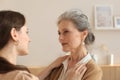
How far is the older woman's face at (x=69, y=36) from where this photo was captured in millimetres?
1970

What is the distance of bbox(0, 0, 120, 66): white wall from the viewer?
3064 mm

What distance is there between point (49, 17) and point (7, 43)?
194cm

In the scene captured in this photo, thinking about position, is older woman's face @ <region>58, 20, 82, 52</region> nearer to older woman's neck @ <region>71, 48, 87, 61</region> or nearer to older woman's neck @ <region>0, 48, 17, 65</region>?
older woman's neck @ <region>71, 48, 87, 61</region>

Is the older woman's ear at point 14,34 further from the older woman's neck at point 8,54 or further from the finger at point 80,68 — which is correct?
the finger at point 80,68

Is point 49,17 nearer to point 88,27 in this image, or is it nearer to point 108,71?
point 108,71

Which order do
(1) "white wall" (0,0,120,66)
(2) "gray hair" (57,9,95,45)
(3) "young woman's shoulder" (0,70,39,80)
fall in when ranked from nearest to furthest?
(3) "young woman's shoulder" (0,70,39,80), (2) "gray hair" (57,9,95,45), (1) "white wall" (0,0,120,66)

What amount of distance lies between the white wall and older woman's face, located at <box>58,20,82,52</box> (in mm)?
1080

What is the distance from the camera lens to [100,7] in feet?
10.1

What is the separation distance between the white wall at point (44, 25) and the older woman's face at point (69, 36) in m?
1.08

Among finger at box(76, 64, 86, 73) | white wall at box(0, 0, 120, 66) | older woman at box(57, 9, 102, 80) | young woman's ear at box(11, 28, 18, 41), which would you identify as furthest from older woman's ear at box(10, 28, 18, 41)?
white wall at box(0, 0, 120, 66)

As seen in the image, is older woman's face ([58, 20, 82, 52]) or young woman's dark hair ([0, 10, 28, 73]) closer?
young woman's dark hair ([0, 10, 28, 73])

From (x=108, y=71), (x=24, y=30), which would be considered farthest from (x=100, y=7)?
(x=24, y=30)

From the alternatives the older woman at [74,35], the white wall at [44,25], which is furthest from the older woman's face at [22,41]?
the white wall at [44,25]

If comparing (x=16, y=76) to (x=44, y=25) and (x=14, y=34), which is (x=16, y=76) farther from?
(x=44, y=25)
